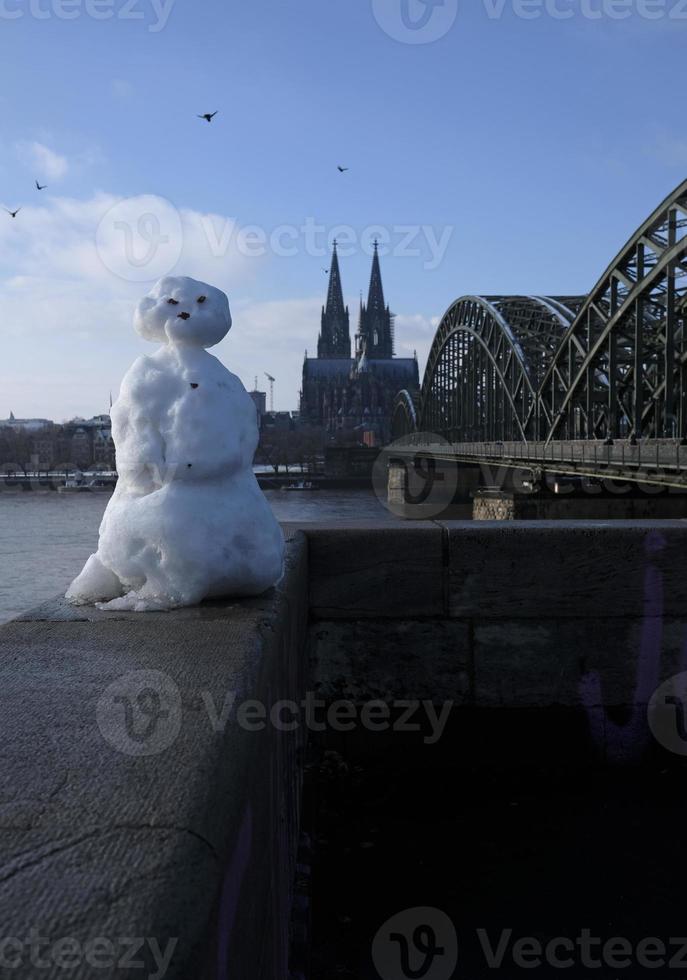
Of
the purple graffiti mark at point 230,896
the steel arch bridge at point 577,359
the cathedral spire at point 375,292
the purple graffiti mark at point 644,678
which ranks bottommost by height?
the purple graffiti mark at point 644,678

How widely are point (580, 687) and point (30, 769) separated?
117 inches

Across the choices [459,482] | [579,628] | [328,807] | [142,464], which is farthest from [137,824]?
[459,482]

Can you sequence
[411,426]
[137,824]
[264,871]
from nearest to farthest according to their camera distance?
[137,824] < [264,871] < [411,426]

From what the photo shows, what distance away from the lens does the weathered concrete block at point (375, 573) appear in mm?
3660

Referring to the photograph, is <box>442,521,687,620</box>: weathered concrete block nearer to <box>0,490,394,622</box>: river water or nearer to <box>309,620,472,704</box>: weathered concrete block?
<box>309,620,472,704</box>: weathered concrete block

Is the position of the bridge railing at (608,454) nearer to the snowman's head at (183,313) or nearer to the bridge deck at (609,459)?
the bridge deck at (609,459)

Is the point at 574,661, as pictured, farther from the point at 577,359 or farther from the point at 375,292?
the point at 375,292

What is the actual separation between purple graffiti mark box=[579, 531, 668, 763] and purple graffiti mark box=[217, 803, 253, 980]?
273 cm

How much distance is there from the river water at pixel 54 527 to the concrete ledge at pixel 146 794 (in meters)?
2.59

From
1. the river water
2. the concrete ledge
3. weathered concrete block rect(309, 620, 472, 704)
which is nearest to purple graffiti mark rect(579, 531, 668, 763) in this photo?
weathered concrete block rect(309, 620, 472, 704)

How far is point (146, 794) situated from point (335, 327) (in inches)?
5039

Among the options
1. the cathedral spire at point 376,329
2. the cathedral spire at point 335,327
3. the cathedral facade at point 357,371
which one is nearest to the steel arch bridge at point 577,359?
the cathedral facade at point 357,371

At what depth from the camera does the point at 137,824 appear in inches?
37.9

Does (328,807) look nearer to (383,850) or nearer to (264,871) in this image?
(383,850)
